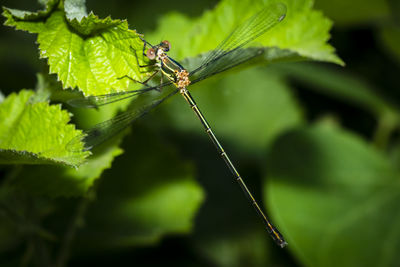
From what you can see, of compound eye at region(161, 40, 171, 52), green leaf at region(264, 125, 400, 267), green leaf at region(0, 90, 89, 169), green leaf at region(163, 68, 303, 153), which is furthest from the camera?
green leaf at region(163, 68, 303, 153)

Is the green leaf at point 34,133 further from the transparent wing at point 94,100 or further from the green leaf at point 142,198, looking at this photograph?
the green leaf at point 142,198

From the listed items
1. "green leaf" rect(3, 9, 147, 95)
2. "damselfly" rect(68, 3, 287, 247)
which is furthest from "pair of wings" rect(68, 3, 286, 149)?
"green leaf" rect(3, 9, 147, 95)

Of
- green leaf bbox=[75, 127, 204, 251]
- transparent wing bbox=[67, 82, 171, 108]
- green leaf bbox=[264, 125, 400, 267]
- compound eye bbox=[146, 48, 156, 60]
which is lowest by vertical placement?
green leaf bbox=[264, 125, 400, 267]

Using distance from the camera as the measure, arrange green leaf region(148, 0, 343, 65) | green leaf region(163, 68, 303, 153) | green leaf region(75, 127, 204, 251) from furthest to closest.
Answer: green leaf region(163, 68, 303, 153) < green leaf region(75, 127, 204, 251) < green leaf region(148, 0, 343, 65)

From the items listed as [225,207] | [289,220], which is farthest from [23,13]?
[225,207]

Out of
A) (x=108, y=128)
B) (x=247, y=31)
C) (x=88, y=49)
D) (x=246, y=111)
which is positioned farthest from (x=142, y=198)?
(x=246, y=111)

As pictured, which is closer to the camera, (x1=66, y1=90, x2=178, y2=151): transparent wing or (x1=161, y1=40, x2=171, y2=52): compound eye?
(x1=66, y1=90, x2=178, y2=151): transparent wing

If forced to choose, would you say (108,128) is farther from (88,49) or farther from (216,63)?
(216,63)

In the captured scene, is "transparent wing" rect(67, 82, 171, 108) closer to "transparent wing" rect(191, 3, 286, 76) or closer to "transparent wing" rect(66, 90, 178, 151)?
"transparent wing" rect(66, 90, 178, 151)
